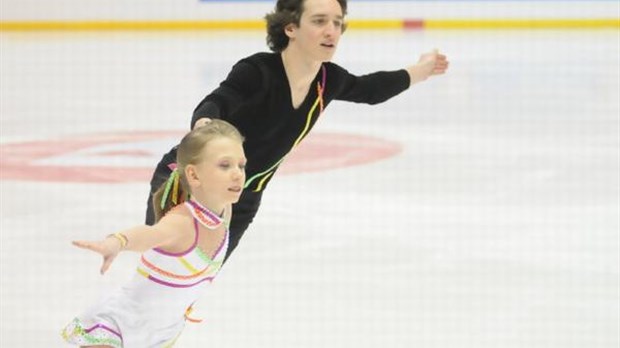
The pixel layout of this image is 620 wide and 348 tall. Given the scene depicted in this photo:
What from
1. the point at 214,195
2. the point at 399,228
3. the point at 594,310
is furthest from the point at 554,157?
the point at 214,195

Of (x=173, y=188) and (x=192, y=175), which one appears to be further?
(x=173, y=188)

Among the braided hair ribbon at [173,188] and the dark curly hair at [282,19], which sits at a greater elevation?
the dark curly hair at [282,19]

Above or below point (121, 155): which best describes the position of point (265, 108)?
above

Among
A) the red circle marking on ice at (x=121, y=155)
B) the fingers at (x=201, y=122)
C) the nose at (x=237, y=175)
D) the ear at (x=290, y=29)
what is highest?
the ear at (x=290, y=29)

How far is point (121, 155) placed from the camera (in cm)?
725

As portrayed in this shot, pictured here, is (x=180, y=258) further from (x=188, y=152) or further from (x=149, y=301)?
(x=188, y=152)

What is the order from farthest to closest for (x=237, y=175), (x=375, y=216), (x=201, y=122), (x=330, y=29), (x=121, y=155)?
(x=121, y=155) → (x=375, y=216) → (x=330, y=29) → (x=201, y=122) → (x=237, y=175)

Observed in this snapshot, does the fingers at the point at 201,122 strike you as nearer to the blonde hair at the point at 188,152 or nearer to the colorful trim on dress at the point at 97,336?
the blonde hair at the point at 188,152

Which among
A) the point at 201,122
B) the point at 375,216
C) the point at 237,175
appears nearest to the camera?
the point at 237,175

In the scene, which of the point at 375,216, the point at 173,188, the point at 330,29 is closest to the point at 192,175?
the point at 173,188

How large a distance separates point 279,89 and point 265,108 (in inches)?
2.5

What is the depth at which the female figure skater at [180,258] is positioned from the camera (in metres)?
2.60

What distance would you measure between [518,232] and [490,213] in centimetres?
40

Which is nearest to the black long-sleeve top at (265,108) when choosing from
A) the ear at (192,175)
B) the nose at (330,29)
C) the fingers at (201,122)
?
the nose at (330,29)
